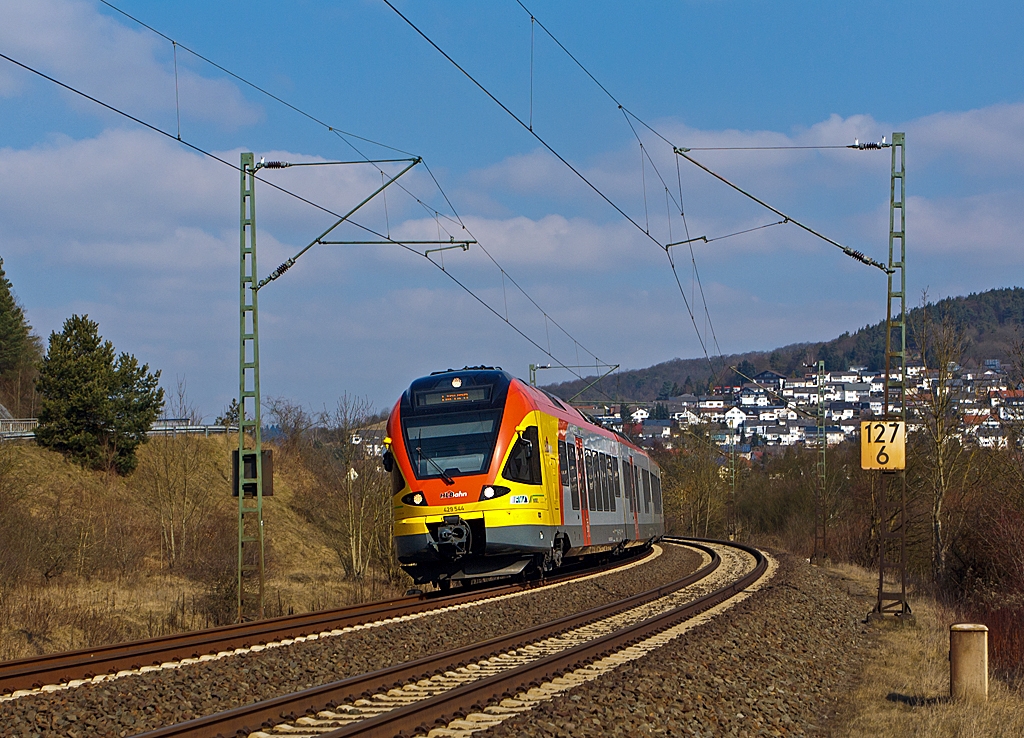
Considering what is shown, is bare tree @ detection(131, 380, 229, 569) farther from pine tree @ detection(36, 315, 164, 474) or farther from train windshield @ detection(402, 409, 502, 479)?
train windshield @ detection(402, 409, 502, 479)

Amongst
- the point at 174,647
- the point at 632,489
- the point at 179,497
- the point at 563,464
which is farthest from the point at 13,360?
the point at 174,647

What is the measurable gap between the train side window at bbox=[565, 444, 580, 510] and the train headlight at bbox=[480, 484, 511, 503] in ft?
11.2

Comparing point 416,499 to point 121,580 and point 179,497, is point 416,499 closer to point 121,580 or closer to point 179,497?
point 121,580

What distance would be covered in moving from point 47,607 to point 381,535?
13433 mm

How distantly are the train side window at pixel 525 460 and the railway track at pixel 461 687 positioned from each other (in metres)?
3.61

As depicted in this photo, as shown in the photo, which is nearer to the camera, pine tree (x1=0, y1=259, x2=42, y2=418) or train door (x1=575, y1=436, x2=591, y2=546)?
train door (x1=575, y1=436, x2=591, y2=546)

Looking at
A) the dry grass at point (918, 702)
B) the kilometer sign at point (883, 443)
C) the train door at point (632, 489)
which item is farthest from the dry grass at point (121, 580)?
the dry grass at point (918, 702)

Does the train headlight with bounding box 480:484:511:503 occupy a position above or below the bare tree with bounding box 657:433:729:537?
above

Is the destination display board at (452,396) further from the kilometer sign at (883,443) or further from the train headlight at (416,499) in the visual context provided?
the kilometer sign at (883,443)

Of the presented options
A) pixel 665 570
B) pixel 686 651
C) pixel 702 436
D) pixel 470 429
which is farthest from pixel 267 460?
pixel 702 436

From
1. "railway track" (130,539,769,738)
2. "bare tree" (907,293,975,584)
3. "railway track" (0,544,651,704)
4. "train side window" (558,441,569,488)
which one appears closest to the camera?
"railway track" (130,539,769,738)

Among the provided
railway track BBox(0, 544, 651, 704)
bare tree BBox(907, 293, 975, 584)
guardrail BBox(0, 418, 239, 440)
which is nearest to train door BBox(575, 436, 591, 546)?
railway track BBox(0, 544, 651, 704)

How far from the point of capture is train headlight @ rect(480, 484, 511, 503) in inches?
769

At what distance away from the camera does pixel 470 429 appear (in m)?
20.0
